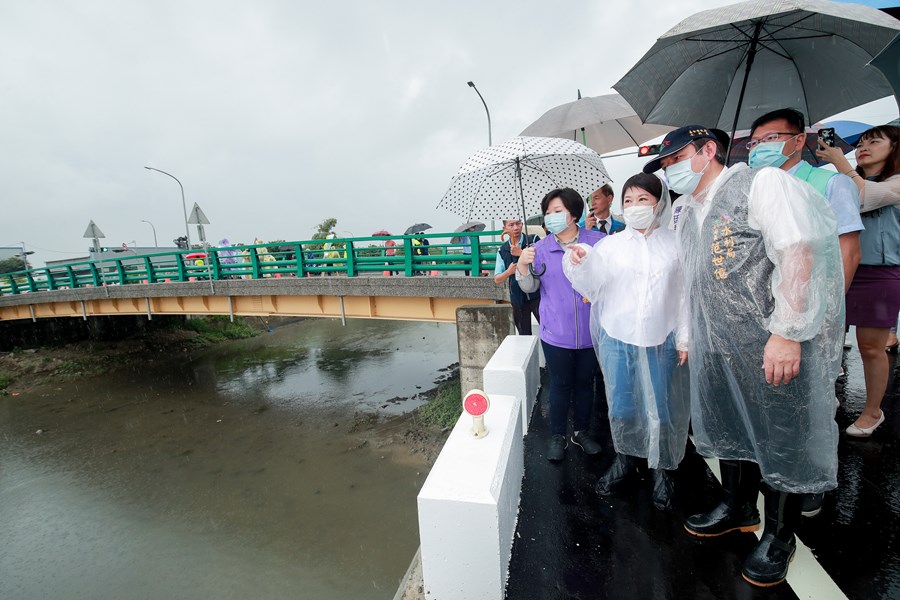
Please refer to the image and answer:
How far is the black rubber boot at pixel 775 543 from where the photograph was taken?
5.41ft

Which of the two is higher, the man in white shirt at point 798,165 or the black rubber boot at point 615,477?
the man in white shirt at point 798,165

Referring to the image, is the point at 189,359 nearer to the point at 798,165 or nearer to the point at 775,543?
the point at 775,543

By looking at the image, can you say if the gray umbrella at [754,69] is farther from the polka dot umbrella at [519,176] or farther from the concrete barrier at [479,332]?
the concrete barrier at [479,332]

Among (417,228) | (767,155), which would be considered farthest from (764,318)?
(417,228)

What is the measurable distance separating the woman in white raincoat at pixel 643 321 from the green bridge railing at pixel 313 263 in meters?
4.36

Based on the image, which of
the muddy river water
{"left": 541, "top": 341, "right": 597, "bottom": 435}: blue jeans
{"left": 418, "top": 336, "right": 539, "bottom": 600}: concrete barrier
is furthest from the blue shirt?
the muddy river water

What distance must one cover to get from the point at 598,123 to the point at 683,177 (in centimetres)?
382

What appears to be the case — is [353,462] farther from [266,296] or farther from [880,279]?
[880,279]

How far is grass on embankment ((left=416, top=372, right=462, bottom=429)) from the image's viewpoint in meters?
8.95

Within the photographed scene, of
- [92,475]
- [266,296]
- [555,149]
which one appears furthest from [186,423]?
[555,149]

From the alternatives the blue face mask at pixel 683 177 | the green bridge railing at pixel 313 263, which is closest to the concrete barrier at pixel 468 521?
the blue face mask at pixel 683 177

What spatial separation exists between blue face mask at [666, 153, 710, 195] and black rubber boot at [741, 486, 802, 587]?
55.4 inches

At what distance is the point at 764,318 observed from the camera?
1.55 metres

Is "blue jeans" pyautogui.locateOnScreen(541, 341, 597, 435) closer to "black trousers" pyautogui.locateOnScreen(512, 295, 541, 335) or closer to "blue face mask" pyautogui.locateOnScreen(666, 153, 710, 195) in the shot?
"blue face mask" pyautogui.locateOnScreen(666, 153, 710, 195)
